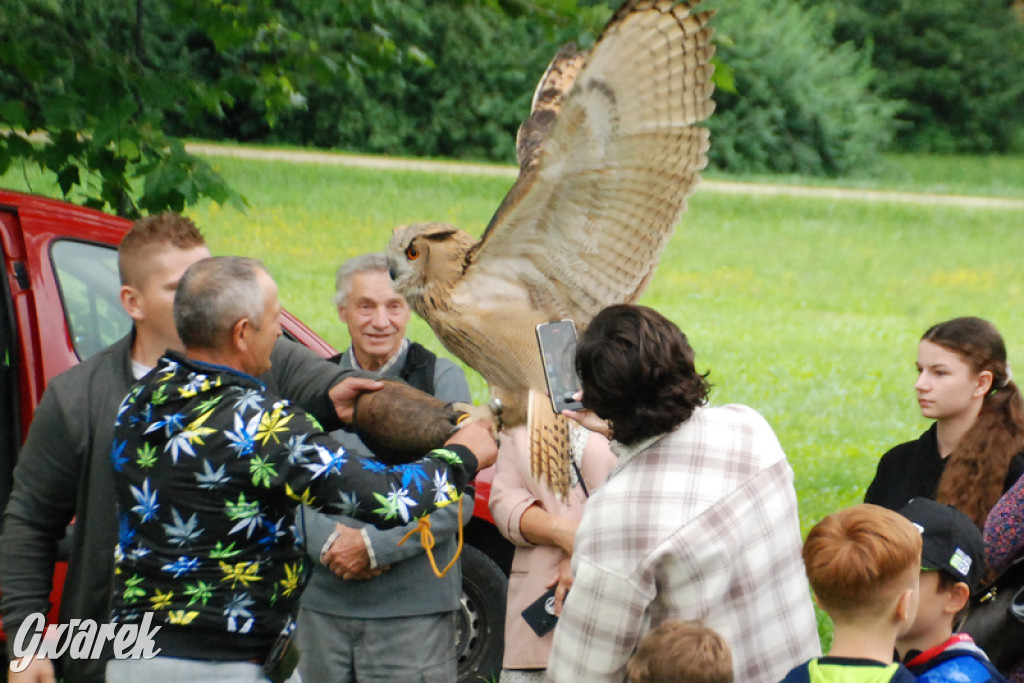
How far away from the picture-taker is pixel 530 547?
348 centimetres

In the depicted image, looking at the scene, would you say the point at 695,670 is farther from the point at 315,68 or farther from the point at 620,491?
the point at 315,68

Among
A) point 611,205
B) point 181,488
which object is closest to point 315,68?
point 611,205

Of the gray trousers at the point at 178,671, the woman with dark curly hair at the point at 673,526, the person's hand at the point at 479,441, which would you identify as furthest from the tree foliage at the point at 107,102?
the woman with dark curly hair at the point at 673,526

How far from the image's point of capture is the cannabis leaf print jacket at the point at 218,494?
7.51ft

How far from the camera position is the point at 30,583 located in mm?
2709

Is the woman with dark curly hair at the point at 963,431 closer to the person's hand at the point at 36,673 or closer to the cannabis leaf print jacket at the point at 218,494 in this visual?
the cannabis leaf print jacket at the point at 218,494

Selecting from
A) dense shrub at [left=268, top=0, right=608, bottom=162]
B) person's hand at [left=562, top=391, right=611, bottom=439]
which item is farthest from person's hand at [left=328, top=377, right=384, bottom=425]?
dense shrub at [left=268, top=0, right=608, bottom=162]

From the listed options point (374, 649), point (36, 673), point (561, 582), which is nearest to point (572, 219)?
point (561, 582)

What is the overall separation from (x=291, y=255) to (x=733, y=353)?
7.02 metres

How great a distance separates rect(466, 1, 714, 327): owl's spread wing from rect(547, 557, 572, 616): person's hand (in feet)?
2.77

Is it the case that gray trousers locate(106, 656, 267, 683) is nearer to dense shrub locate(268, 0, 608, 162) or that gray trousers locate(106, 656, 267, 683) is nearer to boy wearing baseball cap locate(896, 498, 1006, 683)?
boy wearing baseball cap locate(896, 498, 1006, 683)

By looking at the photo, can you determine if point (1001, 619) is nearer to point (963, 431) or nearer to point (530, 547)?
point (963, 431)

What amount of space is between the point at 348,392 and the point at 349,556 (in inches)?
31.1

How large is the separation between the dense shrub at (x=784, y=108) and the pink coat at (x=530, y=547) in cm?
2637
